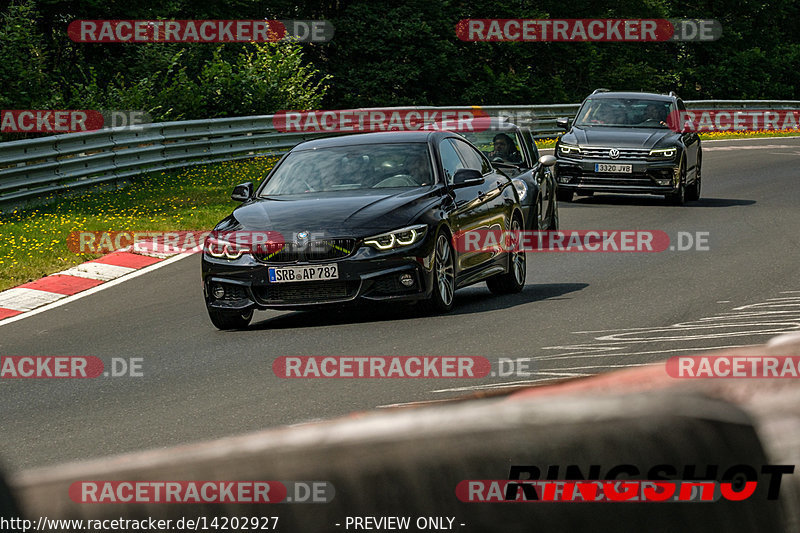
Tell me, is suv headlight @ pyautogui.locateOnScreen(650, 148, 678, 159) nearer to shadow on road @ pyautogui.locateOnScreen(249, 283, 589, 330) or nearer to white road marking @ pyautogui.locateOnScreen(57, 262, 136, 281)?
shadow on road @ pyautogui.locateOnScreen(249, 283, 589, 330)

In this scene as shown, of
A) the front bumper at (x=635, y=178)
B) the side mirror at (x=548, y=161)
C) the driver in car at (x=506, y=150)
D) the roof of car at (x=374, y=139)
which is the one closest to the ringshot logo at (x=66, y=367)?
the roof of car at (x=374, y=139)

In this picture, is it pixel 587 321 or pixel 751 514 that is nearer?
pixel 751 514

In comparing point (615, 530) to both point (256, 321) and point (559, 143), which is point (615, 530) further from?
point (559, 143)

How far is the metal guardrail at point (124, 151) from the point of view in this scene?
18.8 meters

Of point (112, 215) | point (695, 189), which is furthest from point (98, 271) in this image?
point (695, 189)

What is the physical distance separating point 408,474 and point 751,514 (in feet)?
0.90

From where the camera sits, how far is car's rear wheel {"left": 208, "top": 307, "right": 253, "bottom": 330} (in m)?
10.2

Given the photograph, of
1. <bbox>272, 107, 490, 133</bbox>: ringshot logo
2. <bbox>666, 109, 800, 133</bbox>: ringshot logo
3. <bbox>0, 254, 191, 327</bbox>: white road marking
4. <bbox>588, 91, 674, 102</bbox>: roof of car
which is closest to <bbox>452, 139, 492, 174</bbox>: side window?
<bbox>0, 254, 191, 327</bbox>: white road marking

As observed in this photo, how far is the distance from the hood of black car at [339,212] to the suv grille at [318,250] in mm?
77

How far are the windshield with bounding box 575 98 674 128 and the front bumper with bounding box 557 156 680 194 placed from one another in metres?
1.26

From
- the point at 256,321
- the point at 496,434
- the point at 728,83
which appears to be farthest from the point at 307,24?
the point at 496,434

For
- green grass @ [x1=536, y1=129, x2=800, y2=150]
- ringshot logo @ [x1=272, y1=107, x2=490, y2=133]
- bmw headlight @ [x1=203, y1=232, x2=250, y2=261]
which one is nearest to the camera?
bmw headlight @ [x1=203, y1=232, x2=250, y2=261]

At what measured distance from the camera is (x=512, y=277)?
11641 mm

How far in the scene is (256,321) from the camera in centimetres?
1095
